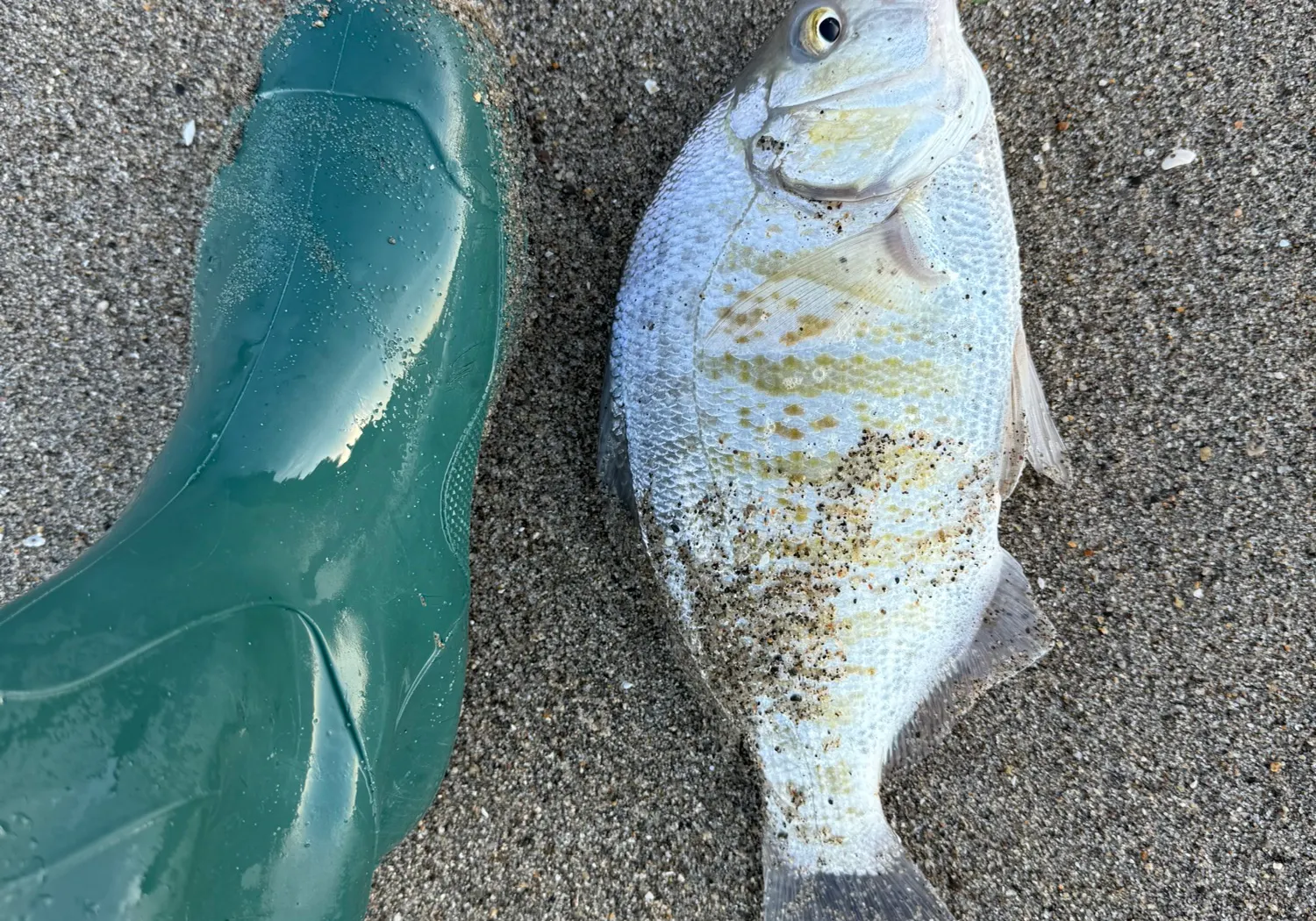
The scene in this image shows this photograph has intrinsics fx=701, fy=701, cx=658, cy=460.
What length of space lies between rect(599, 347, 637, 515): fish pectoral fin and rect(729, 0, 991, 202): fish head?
450 mm

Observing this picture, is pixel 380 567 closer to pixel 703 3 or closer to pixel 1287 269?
pixel 703 3

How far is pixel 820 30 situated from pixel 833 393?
0.61 m

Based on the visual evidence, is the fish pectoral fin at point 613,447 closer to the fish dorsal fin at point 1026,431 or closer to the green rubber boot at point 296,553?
the green rubber boot at point 296,553

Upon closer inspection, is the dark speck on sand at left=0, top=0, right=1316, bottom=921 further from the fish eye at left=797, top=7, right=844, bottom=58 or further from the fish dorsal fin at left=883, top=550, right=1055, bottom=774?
the fish eye at left=797, top=7, right=844, bottom=58

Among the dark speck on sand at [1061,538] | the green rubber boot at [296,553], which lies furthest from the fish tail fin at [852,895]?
the green rubber boot at [296,553]

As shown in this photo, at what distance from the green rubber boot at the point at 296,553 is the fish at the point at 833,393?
1.19 feet

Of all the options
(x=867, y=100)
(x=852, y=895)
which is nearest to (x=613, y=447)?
(x=867, y=100)

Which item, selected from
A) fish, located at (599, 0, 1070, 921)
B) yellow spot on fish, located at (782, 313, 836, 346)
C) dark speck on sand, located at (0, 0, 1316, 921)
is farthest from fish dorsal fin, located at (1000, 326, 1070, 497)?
yellow spot on fish, located at (782, 313, 836, 346)

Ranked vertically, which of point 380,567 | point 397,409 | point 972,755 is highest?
point 397,409

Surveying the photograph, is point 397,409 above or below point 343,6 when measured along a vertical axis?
below

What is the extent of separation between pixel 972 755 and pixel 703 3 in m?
1.65

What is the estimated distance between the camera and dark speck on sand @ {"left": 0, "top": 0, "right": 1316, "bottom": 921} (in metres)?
1.41

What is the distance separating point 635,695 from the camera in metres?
1.44

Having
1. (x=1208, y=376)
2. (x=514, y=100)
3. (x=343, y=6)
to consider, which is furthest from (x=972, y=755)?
(x=343, y=6)
